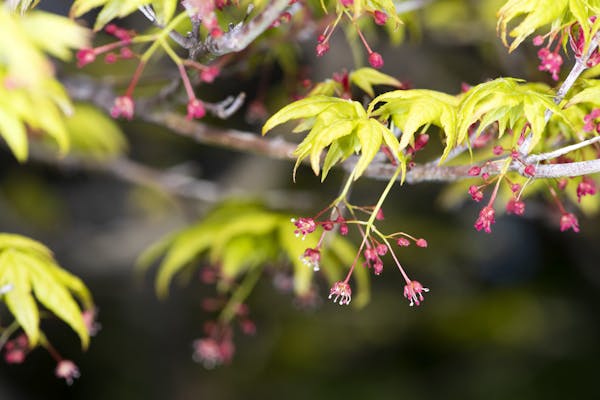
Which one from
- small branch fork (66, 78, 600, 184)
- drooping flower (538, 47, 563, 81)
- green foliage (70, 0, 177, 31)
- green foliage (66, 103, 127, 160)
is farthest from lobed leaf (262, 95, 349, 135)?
green foliage (66, 103, 127, 160)

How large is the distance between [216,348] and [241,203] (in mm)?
398

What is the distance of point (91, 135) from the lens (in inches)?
95.1

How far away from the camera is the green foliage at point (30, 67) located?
722 millimetres

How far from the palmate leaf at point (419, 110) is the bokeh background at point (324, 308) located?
1728 millimetres

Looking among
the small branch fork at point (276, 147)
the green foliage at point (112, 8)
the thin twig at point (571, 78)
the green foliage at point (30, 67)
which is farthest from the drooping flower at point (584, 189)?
the green foliage at point (30, 67)

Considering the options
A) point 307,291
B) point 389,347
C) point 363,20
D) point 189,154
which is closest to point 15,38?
point 307,291

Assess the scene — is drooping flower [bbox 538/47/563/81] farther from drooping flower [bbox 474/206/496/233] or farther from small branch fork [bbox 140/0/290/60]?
small branch fork [bbox 140/0/290/60]

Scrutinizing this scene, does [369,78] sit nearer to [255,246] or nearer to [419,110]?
[419,110]

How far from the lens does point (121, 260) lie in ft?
9.68

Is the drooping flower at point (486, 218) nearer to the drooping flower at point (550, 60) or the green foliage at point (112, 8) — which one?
the drooping flower at point (550, 60)

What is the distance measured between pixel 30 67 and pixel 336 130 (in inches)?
18.8

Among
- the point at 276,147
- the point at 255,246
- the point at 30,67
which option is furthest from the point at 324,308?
the point at 30,67

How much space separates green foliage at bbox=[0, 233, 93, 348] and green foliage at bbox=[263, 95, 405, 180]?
53cm

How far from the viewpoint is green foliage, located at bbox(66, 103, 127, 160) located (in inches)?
94.3
